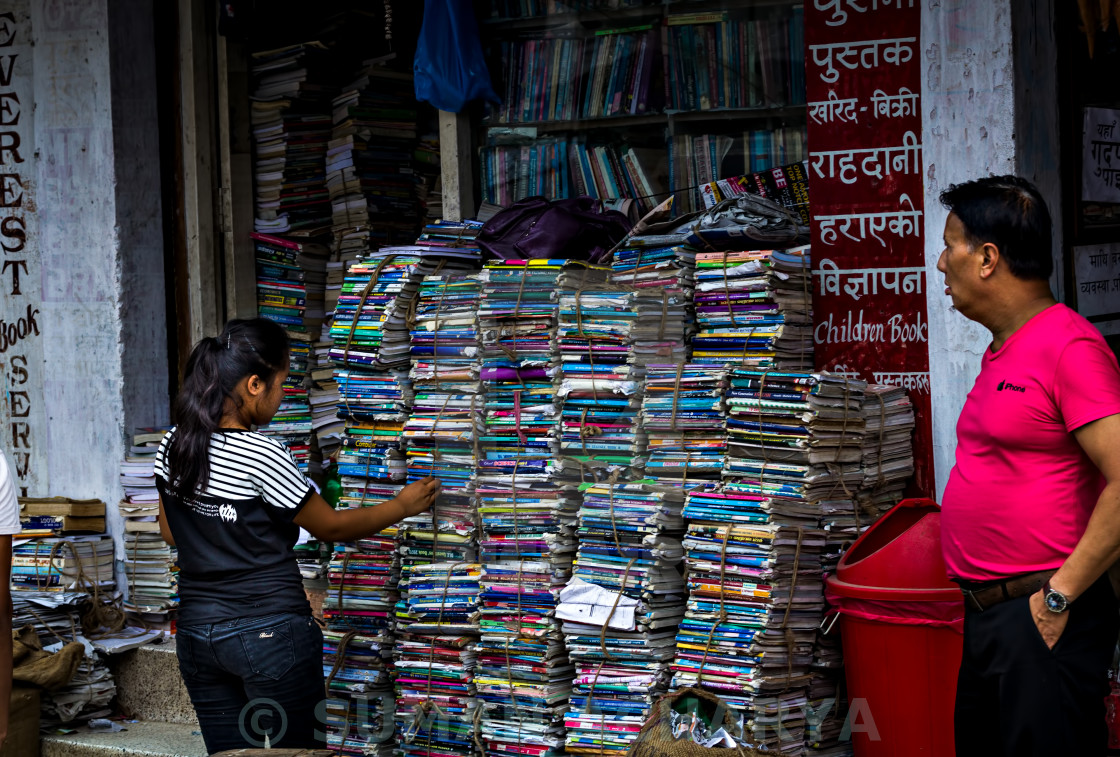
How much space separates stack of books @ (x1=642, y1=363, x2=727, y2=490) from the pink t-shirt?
151 cm

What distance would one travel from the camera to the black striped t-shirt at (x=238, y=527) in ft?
13.0

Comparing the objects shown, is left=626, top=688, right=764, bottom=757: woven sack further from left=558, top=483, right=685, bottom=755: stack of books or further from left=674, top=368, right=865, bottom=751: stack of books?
left=558, top=483, right=685, bottom=755: stack of books

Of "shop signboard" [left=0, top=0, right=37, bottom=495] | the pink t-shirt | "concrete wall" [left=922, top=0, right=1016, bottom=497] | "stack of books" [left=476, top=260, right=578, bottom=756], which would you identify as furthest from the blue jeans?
"shop signboard" [left=0, top=0, right=37, bottom=495]

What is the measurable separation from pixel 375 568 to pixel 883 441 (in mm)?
2188

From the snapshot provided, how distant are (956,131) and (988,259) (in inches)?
65.2

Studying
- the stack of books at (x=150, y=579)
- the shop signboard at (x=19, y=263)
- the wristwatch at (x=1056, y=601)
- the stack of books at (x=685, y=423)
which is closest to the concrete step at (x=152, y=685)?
the stack of books at (x=150, y=579)

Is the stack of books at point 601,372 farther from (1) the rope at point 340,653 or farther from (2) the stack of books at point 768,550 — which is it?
(1) the rope at point 340,653

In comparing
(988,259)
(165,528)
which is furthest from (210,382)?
(988,259)

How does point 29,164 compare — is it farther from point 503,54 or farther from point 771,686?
point 771,686

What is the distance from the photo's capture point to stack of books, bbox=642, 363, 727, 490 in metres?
4.88

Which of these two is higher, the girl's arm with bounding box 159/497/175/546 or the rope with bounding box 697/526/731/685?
the girl's arm with bounding box 159/497/175/546

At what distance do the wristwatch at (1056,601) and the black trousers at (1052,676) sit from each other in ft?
0.28

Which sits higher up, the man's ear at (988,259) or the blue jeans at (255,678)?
the man's ear at (988,259)

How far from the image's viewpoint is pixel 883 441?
4945 mm
